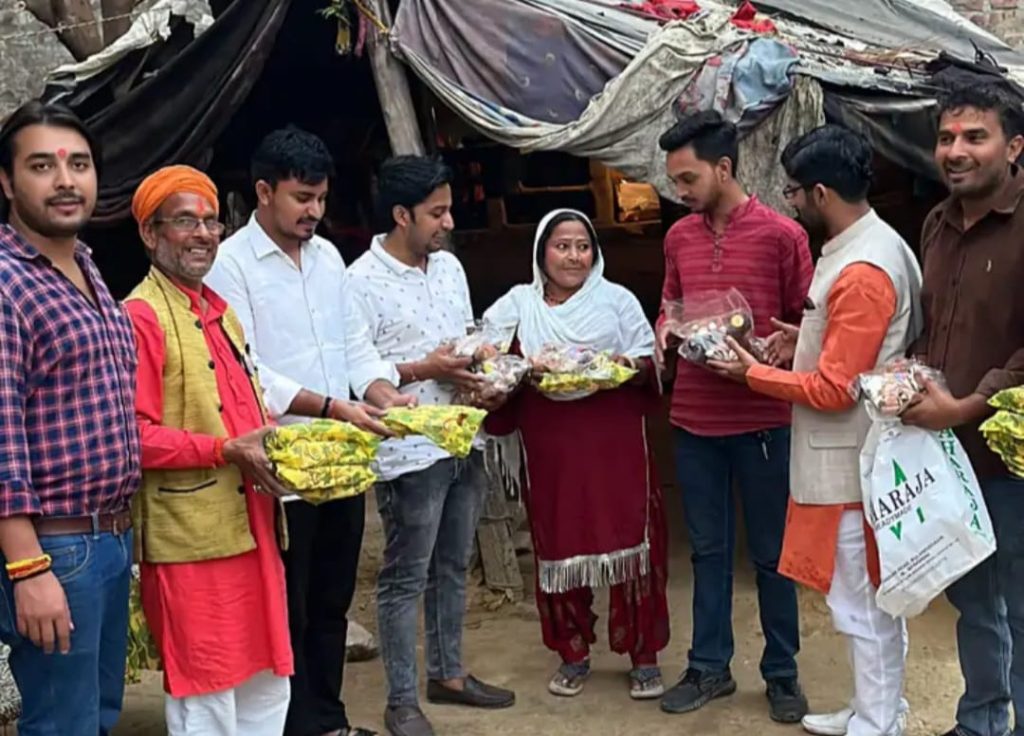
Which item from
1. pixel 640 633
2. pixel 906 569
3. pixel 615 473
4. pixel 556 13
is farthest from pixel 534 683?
pixel 556 13

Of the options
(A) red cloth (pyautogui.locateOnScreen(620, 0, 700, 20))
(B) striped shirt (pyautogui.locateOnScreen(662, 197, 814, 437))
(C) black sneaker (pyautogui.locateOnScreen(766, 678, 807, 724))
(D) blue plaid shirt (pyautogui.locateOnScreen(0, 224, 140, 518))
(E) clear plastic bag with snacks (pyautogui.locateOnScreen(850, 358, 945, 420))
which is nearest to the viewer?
(D) blue plaid shirt (pyautogui.locateOnScreen(0, 224, 140, 518))

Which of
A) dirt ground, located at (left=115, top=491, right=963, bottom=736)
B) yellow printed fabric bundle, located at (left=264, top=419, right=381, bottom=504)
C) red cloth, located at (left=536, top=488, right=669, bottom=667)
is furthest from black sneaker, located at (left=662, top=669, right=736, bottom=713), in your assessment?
yellow printed fabric bundle, located at (left=264, top=419, right=381, bottom=504)

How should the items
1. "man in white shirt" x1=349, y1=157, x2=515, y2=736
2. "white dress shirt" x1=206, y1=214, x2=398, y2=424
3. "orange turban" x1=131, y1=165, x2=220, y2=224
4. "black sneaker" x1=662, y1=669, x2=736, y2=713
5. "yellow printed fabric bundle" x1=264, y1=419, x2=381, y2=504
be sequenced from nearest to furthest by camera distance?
"yellow printed fabric bundle" x1=264, y1=419, x2=381, y2=504 → "orange turban" x1=131, y1=165, x2=220, y2=224 → "white dress shirt" x1=206, y1=214, x2=398, y2=424 → "man in white shirt" x1=349, y1=157, x2=515, y2=736 → "black sneaker" x1=662, y1=669, x2=736, y2=713

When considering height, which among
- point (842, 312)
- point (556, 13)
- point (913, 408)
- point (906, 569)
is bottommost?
point (906, 569)

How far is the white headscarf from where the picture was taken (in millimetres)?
3770

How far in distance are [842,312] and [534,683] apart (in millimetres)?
1943

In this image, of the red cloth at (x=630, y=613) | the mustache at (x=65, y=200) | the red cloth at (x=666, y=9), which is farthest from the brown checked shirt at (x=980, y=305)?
the red cloth at (x=666, y=9)

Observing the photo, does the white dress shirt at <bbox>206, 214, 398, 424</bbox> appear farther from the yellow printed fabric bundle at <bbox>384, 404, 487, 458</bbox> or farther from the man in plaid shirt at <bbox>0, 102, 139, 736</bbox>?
the man in plaid shirt at <bbox>0, 102, 139, 736</bbox>

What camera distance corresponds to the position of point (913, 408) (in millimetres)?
2836

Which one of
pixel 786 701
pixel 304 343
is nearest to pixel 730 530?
pixel 786 701

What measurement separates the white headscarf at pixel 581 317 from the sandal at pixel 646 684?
116cm

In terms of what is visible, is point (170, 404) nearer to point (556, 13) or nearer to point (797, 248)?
point (797, 248)

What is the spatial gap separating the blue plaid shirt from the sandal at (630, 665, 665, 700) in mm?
2215

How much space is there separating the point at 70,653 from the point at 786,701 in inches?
95.4
